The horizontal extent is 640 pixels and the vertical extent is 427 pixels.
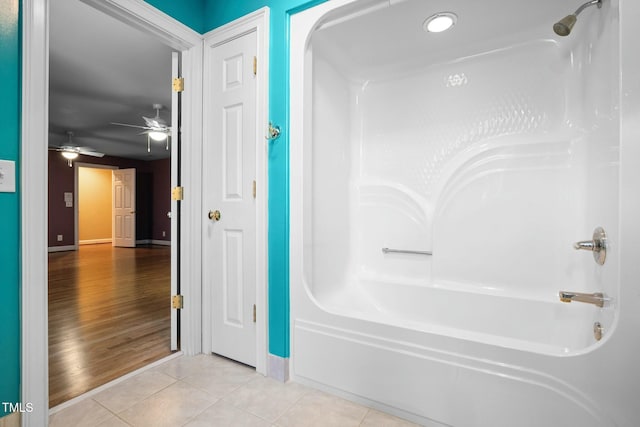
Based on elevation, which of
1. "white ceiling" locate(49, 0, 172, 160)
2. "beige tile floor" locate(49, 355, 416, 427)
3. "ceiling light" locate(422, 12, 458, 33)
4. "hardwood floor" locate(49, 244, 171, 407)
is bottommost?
"beige tile floor" locate(49, 355, 416, 427)

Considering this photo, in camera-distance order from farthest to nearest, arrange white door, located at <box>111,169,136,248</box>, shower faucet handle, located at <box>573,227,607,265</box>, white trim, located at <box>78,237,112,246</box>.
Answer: white trim, located at <box>78,237,112,246</box> → white door, located at <box>111,169,136,248</box> → shower faucet handle, located at <box>573,227,607,265</box>

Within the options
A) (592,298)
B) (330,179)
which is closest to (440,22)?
(330,179)

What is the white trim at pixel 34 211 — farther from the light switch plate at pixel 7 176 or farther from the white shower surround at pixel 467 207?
the white shower surround at pixel 467 207

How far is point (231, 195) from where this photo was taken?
1.93 m

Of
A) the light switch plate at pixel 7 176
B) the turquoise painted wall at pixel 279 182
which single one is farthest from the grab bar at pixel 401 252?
the light switch plate at pixel 7 176

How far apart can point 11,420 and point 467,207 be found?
8.12ft

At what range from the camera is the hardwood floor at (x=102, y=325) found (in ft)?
5.91

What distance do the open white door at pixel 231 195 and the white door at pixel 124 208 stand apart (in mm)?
7337

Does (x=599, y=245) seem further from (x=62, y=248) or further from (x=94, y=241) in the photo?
(x=94, y=241)

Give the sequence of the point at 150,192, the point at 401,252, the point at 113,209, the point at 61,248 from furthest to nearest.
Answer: the point at 150,192 < the point at 113,209 < the point at 61,248 < the point at 401,252

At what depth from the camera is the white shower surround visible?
109 centimetres

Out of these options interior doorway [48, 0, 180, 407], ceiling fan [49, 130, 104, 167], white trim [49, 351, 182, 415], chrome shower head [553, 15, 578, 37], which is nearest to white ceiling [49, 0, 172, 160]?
interior doorway [48, 0, 180, 407]

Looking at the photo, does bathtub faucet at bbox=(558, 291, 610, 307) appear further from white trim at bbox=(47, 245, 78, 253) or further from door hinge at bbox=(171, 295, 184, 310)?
white trim at bbox=(47, 245, 78, 253)

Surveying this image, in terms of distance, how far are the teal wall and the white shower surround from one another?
1197 millimetres
